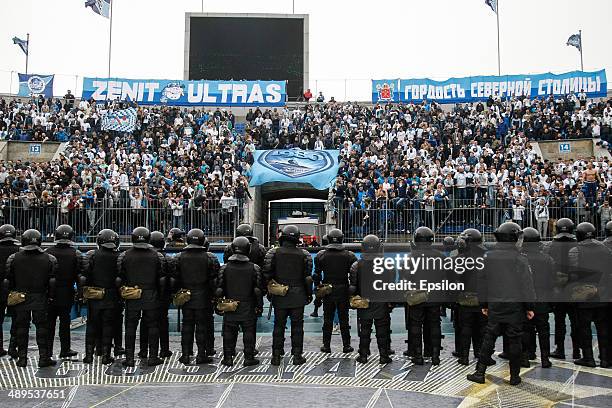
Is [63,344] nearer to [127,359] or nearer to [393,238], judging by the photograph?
[127,359]

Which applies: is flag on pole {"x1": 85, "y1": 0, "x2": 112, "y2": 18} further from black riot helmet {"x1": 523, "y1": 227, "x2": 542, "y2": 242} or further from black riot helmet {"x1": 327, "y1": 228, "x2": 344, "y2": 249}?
black riot helmet {"x1": 523, "y1": 227, "x2": 542, "y2": 242}

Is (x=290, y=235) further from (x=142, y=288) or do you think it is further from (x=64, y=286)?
(x=64, y=286)

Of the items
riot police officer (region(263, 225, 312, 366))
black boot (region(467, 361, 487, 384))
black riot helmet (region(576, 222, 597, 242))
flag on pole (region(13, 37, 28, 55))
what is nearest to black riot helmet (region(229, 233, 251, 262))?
riot police officer (region(263, 225, 312, 366))

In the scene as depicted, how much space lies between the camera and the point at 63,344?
396 inches

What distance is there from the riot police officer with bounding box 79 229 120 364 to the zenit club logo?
1396cm

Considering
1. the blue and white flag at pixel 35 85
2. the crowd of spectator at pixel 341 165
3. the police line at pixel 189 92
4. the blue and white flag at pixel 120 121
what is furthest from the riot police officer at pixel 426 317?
the blue and white flag at pixel 35 85

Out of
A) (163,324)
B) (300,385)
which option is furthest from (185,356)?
(300,385)

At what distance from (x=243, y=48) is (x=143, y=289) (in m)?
25.7

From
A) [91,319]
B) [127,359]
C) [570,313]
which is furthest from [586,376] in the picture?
[91,319]

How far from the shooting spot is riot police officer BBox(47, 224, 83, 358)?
386 inches

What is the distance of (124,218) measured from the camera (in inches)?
776

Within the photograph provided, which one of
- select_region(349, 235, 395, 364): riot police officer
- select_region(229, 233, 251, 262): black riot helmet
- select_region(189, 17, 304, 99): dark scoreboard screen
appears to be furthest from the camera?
select_region(189, 17, 304, 99): dark scoreboard screen

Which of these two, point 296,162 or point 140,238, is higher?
point 296,162

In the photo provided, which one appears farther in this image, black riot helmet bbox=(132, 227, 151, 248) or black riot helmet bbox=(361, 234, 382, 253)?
black riot helmet bbox=(361, 234, 382, 253)
